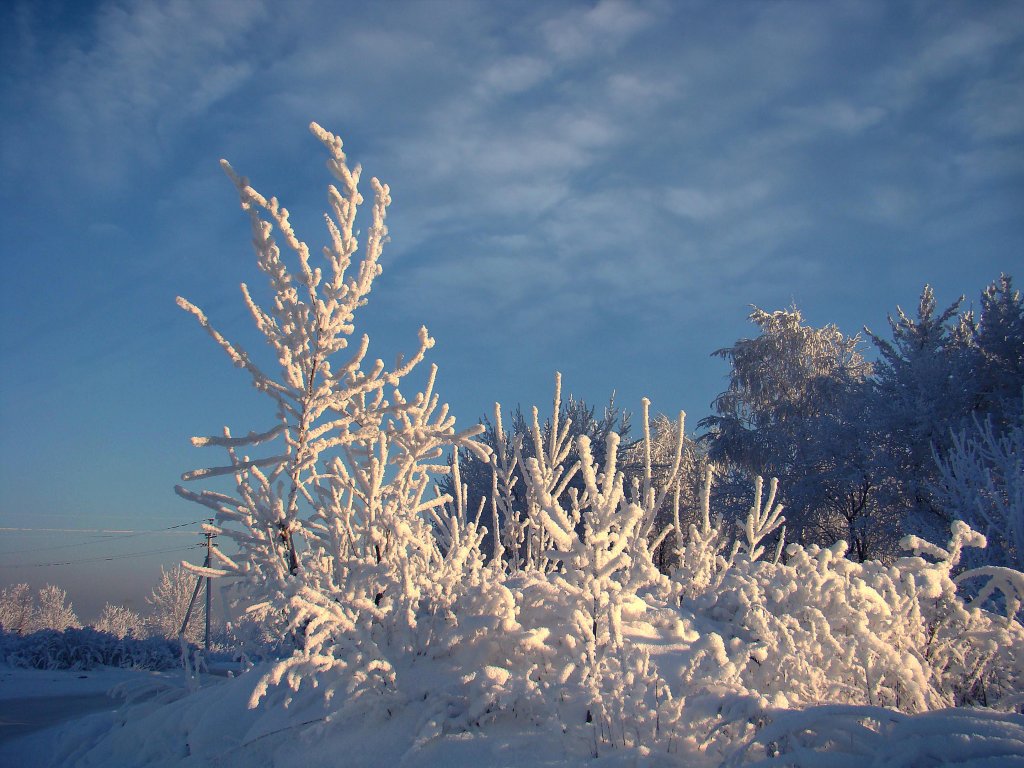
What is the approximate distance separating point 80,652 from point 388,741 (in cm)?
1679

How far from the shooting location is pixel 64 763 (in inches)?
197

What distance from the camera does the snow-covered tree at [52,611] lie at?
126 feet

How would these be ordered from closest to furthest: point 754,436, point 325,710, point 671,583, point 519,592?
point 325,710
point 519,592
point 671,583
point 754,436

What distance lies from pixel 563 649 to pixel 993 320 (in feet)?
55.5

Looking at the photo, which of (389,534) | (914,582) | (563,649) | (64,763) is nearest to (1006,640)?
(914,582)

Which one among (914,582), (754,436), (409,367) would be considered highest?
(754,436)

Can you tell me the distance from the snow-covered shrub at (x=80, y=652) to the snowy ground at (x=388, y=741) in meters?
10.4

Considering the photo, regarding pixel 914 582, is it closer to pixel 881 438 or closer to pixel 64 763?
pixel 64 763

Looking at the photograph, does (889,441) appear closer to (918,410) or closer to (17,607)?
(918,410)

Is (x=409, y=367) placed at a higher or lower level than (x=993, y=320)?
lower

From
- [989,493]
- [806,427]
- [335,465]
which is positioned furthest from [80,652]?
[806,427]

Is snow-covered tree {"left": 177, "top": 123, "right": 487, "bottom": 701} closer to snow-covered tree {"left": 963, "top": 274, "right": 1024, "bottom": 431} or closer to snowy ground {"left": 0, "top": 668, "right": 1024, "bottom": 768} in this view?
snowy ground {"left": 0, "top": 668, "right": 1024, "bottom": 768}

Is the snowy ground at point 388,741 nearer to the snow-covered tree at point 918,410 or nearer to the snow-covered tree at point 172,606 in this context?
the snow-covered tree at point 918,410

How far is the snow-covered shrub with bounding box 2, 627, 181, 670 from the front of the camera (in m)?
14.8
